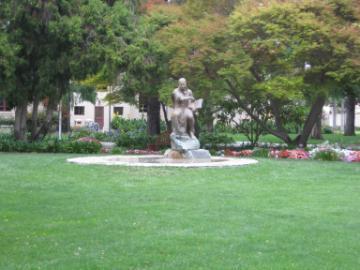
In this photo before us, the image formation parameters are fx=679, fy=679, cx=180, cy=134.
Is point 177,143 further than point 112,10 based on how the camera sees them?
No

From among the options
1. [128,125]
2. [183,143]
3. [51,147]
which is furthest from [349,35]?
[128,125]

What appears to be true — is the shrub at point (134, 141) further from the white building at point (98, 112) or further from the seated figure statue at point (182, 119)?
the white building at point (98, 112)

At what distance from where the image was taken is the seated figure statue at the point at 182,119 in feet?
68.5

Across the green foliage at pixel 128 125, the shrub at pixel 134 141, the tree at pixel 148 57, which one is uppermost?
the tree at pixel 148 57

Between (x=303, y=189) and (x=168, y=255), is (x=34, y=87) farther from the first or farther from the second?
(x=168, y=255)

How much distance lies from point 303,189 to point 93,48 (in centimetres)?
1374

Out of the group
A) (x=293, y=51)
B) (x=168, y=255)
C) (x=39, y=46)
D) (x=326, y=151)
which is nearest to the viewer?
(x=168, y=255)

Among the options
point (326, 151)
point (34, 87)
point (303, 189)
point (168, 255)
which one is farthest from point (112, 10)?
point (168, 255)

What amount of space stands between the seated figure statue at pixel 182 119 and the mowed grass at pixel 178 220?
4.15 meters

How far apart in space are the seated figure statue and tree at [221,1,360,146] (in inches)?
174

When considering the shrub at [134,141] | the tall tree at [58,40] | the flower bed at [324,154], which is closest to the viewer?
the flower bed at [324,154]

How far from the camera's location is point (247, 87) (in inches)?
1071

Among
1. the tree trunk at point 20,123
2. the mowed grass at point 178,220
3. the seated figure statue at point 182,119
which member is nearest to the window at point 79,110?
the tree trunk at point 20,123

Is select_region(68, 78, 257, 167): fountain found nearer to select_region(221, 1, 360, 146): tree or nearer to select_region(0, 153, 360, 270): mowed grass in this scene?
select_region(0, 153, 360, 270): mowed grass
